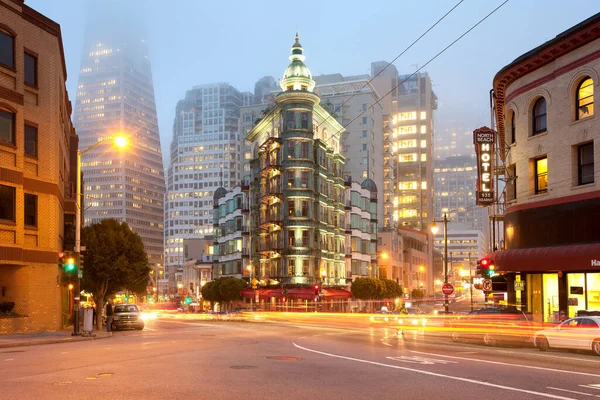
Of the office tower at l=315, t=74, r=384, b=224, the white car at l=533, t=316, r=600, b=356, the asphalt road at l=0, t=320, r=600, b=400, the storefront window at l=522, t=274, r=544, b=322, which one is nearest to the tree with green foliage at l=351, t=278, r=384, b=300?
the office tower at l=315, t=74, r=384, b=224

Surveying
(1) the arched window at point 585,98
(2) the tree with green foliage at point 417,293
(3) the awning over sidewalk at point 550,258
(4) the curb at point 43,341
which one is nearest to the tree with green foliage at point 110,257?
(4) the curb at point 43,341

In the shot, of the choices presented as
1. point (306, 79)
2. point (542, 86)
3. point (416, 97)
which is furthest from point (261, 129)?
point (416, 97)

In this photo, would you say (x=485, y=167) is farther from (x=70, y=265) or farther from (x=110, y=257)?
(x=110, y=257)

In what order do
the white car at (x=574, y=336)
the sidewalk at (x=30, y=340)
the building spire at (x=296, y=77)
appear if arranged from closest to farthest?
the white car at (x=574, y=336), the sidewalk at (x=30, y=340), the building spire at (x=296, y=77)

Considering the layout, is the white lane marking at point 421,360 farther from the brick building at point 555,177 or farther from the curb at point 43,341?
the curb at point 43,341

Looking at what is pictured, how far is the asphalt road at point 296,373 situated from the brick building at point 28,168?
1214 centimetres

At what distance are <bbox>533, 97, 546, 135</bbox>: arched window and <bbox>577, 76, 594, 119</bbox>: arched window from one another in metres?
2.65

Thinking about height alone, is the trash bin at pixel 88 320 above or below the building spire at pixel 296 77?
below

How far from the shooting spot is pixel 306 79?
7912 centimetres

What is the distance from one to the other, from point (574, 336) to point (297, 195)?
177 feet

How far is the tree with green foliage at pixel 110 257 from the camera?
43750mm

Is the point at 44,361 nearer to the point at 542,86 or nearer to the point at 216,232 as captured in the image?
the point at 542,86

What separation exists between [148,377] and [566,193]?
80.3ft

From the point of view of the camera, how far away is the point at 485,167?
36.8 m
